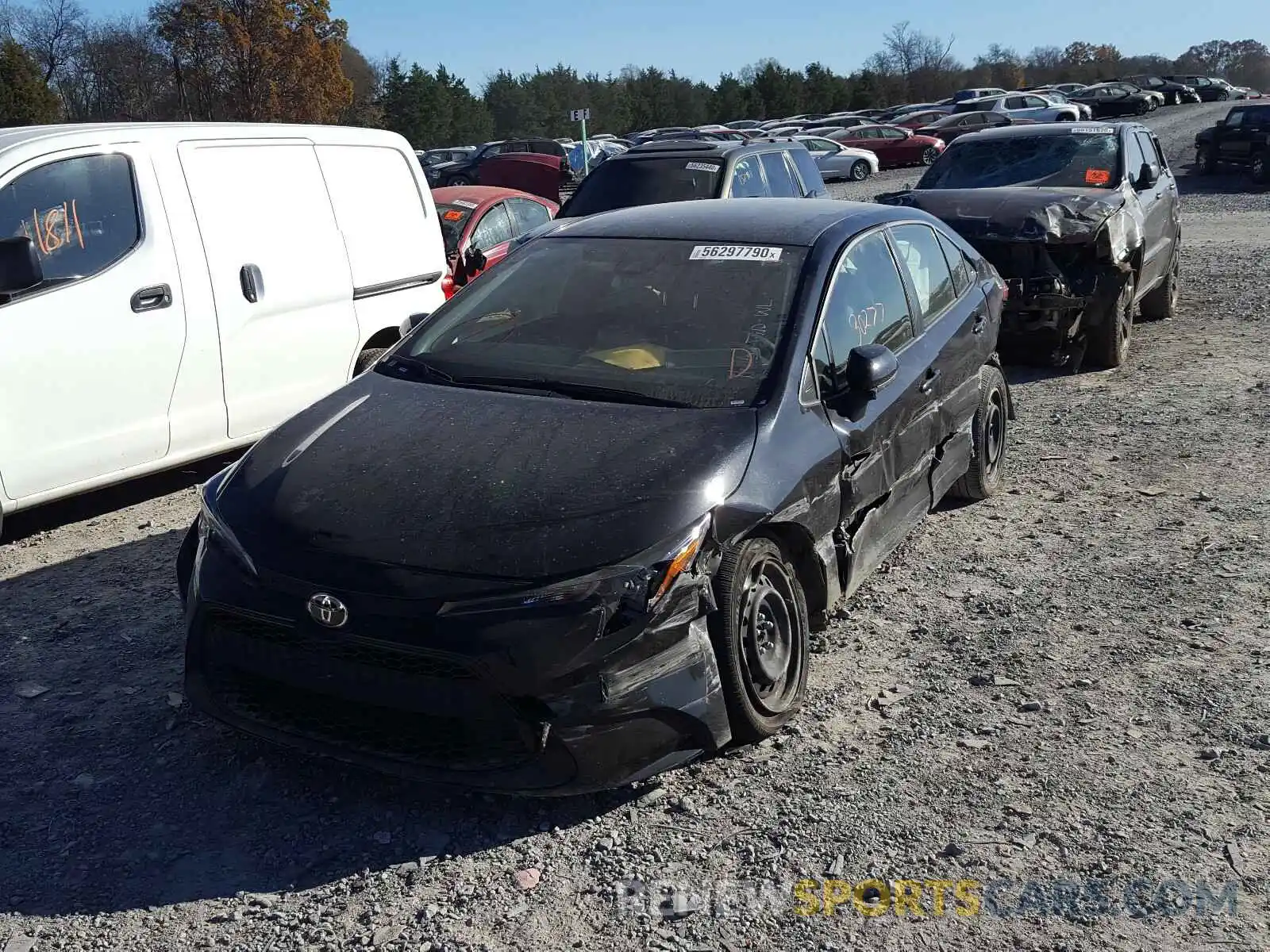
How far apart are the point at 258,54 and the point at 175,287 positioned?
1729 inches

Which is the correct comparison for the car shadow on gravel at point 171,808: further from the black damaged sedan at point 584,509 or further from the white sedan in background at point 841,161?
the white sedan in background at point 841,161

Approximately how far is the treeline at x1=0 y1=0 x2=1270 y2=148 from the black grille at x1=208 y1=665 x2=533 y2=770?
41785mm

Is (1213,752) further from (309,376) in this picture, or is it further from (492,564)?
(309,376)

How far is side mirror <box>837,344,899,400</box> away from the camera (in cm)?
420

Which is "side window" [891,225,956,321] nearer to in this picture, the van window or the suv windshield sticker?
the suv windshield sticker


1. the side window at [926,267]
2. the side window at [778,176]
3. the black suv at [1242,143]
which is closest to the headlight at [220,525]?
the side window at [926,267]

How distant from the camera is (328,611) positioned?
328 cm

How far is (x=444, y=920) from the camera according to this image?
304cm

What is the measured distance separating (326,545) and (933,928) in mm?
1911

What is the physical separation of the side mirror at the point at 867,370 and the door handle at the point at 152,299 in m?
3.49

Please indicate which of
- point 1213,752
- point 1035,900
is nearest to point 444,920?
point 1035,900

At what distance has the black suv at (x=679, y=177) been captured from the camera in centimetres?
1006

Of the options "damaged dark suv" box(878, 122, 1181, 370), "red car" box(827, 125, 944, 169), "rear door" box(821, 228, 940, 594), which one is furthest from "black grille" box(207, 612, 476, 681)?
"red car" box(827, 125, 944, 169)

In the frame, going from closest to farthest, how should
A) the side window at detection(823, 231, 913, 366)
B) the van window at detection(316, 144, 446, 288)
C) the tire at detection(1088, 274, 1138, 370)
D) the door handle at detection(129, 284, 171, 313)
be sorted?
the side window at detection(823, 231, 913, 366) < the door handle at detection(129, 284, 171, 313) < the van window at detection(316, 144, 446, 288) < the tire at detection(1088, 274, 1138, 370)
